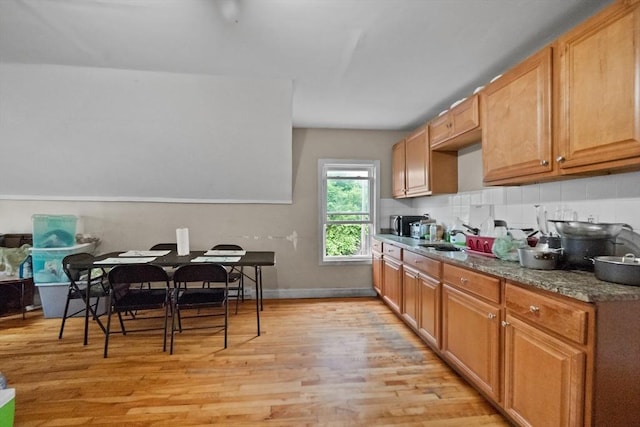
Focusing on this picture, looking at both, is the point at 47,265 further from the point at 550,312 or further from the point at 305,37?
the point at 550,312

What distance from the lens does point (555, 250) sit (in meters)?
1.78

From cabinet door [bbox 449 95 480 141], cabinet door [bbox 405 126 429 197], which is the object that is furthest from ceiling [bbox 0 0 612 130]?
cabinet door [bbox 405 126 429 197]

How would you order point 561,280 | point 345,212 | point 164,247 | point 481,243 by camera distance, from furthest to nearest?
point 345,212 → point 164,247 → point 481,243 → point 561,280

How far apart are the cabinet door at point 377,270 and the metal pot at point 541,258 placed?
2333mm

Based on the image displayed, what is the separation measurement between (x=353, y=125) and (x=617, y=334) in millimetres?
3593

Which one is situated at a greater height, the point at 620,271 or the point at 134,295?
the point at 620,271

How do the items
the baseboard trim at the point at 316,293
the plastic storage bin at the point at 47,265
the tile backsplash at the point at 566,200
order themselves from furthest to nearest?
the baseboard trim at the point at 316,293 < the plastic storage bin at the point at 47,265 < the tile backsplash at the point at 566,200

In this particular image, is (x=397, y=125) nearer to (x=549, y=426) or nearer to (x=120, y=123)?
(x=120, y=123)

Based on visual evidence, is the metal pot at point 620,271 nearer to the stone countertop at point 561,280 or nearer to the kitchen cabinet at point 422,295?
the stone countertop at point 561,280

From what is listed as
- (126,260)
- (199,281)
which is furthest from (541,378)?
(126,260)

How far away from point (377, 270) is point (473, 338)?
2.21m

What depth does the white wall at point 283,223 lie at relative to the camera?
A: 4.17m

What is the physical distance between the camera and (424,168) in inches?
141

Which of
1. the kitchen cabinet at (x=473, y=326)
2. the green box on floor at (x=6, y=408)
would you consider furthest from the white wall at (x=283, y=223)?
the green box on floor at (x=6, y=408)
